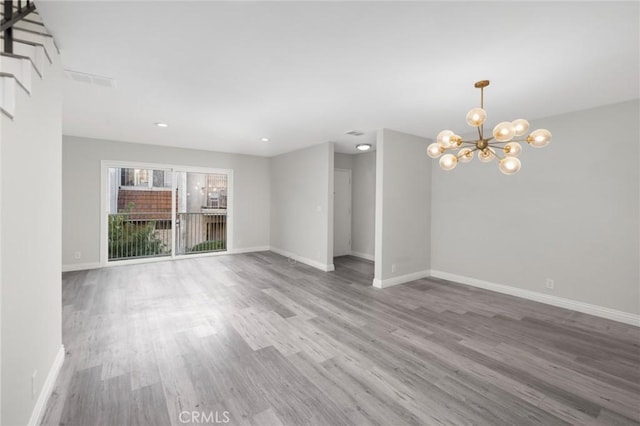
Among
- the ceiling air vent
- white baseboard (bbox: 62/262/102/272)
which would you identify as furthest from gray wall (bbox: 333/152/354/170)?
white baseboard (bbox: 62/262/102/272)

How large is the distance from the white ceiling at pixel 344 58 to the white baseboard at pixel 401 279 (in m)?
2.51

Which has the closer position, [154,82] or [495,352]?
[495,352]

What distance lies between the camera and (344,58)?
7.56 feet

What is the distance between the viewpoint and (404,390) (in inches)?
80.6

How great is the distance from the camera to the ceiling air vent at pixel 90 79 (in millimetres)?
2653

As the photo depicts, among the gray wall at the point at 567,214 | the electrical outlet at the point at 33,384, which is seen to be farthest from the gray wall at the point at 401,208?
the electrical outlet at the point at 33,384

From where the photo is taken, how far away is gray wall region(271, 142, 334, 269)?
18.1 ft

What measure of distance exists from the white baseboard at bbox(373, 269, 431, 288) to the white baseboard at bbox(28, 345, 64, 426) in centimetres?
376

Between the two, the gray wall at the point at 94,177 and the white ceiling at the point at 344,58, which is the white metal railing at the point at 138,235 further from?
the white ceiling at the point at 344,58

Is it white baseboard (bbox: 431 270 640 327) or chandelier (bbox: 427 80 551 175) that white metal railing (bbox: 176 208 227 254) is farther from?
chandelier (bbox: 427 80 551 175)

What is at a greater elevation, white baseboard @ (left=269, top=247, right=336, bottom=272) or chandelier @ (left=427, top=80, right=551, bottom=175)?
chandelier @ (left=427, top=80, right=551, bottom=175)

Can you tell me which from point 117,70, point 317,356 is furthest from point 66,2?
point 317,356

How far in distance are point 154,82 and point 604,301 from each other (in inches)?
224

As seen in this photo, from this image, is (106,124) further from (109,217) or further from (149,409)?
(149,409)
